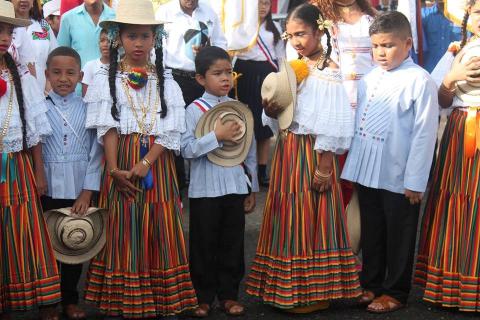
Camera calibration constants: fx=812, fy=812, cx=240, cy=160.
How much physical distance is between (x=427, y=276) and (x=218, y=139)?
1.59m

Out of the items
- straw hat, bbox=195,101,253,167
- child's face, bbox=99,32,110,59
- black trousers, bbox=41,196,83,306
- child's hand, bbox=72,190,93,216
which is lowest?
black trousers, bbox=41,196,83,306

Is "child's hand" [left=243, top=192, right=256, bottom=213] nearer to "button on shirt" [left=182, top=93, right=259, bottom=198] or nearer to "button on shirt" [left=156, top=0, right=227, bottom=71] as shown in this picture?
"button on shirt" [left=182, top=93, right=259, bottom=198]

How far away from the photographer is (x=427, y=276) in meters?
5.11

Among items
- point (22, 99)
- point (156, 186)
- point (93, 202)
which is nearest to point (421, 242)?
point (156, 186)

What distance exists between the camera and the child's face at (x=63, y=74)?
4.87 metres

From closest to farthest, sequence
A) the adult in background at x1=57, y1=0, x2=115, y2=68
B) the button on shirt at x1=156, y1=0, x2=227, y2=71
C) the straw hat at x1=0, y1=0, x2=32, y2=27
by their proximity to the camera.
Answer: the straw hat at x1=0, y1=0, x2=32, y2=27, the adult in background at x1=57, y1=0, x2=115, y2=68, the button on shirt at x1=156, y1=0, x2=227, y2=71

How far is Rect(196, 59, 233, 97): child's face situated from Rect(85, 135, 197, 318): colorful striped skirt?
505 mm

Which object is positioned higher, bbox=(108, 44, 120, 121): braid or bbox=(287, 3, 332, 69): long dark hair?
bbox=(287, 3, 332, 69): long dark hair

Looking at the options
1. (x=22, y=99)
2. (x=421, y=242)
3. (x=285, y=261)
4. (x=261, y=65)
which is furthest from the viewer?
(x=261, y=65)

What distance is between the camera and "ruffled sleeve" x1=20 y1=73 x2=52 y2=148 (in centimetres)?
460

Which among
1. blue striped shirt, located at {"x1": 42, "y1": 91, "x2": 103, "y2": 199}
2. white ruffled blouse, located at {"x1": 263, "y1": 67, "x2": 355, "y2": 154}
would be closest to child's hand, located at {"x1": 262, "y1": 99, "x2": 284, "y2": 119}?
white ruffled blouse, located at {"x1": 263, "y1": 67, "x2": 355, "y2": 154}

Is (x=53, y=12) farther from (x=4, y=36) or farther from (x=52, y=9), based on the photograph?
(x=4, y=36)

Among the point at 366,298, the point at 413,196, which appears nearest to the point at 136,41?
the point at 413,196

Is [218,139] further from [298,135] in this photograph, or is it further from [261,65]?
[261,65]
